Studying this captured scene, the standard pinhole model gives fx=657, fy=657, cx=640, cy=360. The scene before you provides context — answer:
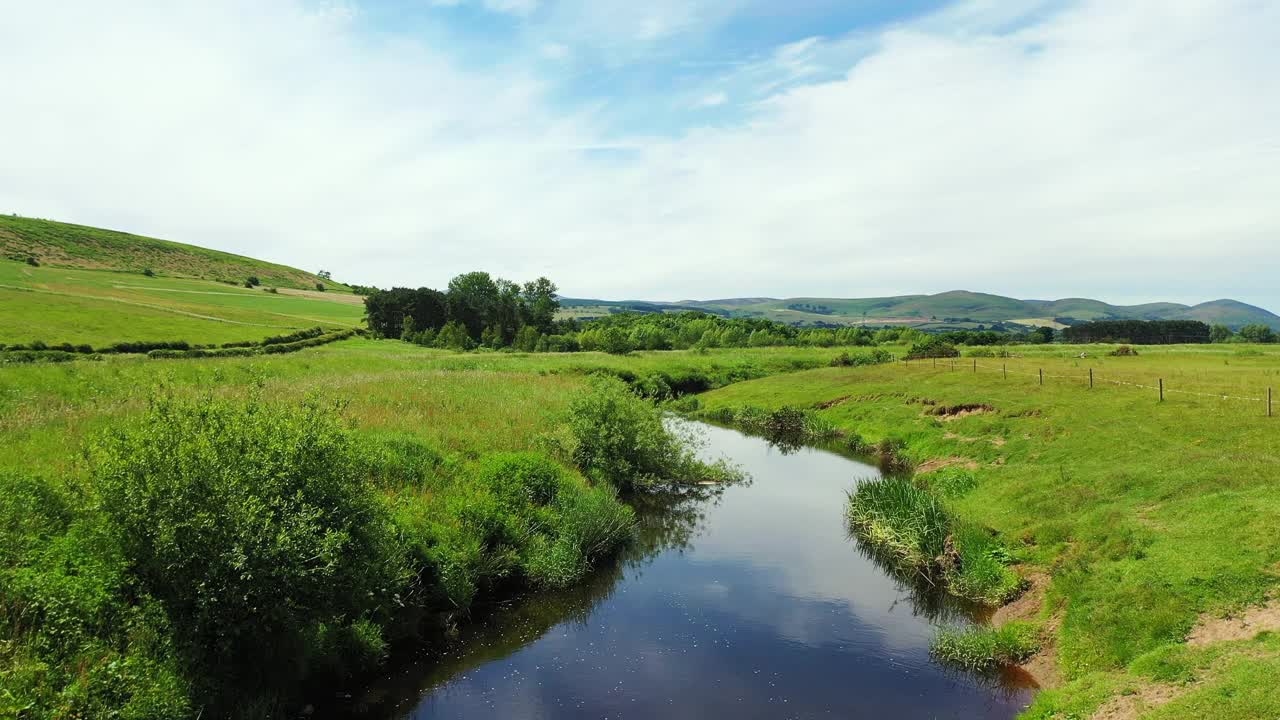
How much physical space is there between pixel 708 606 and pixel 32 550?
16.0m

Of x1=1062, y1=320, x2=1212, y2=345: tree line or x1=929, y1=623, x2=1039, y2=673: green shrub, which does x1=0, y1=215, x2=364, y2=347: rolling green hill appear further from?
x1=1062, y1=320, x2=1212, y2=345: tree line

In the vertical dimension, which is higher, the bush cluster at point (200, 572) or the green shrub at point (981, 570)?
the bush cluster at point (200, 572)

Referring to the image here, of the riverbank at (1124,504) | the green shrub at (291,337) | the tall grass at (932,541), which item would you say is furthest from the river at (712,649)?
the green shrub at (291,337)

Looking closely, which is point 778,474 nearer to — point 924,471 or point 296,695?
point 924,471

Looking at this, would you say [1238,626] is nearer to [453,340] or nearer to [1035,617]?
[1035,617]

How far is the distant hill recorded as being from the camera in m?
133

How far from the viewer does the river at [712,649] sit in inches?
578

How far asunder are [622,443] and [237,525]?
796 inches

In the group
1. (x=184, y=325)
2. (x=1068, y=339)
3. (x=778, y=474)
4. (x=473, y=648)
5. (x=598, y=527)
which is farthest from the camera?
(x=1068, y=339)

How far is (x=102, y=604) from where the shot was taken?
11180 mm

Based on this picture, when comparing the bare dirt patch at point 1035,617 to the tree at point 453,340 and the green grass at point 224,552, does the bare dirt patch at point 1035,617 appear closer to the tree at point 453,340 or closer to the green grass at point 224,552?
the green grass at point 224,552

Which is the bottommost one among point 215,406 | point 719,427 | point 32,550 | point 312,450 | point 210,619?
point 719,427

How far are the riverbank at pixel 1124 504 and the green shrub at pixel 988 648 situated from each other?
67 centimetres

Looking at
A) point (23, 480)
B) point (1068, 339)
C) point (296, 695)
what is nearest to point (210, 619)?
point (296, 695)
